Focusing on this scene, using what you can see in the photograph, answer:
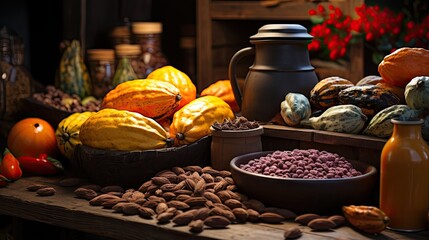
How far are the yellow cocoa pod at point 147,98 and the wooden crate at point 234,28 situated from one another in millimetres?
946

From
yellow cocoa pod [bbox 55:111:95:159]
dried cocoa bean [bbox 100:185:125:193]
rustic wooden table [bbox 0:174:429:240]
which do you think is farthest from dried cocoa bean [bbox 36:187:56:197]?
yellow cocoa pod [bbox 55:111:95:159]

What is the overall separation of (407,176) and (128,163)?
709 millimetres

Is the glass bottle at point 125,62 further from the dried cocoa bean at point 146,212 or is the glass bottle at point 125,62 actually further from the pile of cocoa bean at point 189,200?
the dried cocoa bean at point 146,212

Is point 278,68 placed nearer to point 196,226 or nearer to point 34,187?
point 196,226

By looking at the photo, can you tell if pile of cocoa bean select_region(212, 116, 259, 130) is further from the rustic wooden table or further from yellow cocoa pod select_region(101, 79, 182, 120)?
the rustic wooden table

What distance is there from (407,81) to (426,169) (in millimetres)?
376

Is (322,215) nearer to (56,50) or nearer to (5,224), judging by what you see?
(5,224)

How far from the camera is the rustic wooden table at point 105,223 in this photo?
1.53 m

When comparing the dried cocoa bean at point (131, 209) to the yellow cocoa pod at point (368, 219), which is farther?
the dried cocoa bean at point (131, 209)

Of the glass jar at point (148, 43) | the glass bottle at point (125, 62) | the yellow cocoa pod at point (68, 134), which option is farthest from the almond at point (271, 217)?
the glass jar at point (148, 43)

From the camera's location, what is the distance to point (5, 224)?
233 cm

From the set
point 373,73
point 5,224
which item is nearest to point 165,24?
point 373,73

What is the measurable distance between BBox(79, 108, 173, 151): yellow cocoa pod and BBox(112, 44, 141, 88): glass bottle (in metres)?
0.73

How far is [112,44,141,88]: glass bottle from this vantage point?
8.70 ft
